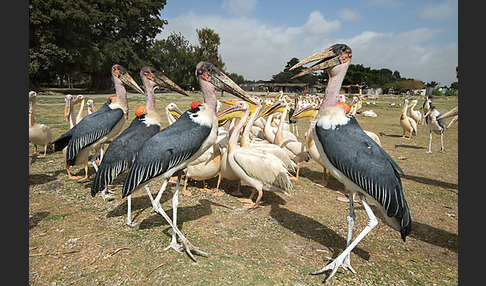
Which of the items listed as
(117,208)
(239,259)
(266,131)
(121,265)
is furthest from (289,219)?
(266,131)

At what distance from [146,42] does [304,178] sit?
40229 millimetres

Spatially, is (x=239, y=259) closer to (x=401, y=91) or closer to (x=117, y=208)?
(x=117, y=208)

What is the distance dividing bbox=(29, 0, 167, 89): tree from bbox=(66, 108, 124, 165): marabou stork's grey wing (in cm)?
2592

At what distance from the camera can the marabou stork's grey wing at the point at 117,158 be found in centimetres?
426

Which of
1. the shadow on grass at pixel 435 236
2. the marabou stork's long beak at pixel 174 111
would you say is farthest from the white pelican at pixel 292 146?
the shadow on grass at pixel 435 236

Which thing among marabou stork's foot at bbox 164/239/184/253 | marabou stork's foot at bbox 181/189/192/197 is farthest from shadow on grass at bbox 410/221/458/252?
marabou stork's foot at bbox 181/189/192/197

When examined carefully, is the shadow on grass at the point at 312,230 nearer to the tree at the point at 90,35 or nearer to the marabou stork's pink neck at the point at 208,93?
the marabou stork's pink neck at the point at 208,93

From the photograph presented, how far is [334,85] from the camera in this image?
11.7 feet

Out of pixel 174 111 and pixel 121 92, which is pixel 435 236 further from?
pixel 121 92

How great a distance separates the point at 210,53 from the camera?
4525 cm

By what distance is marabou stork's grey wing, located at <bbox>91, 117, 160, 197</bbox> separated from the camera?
4262 mm

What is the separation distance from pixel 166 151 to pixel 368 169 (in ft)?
7.88

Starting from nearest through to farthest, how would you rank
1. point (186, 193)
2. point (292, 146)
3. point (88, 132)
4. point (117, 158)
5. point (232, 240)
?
point (232, 240) < point (117, 158) < point (88, 132) < point (186, 193) < point (292, 146)

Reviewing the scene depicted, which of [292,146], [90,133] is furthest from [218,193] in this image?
[90,133]
